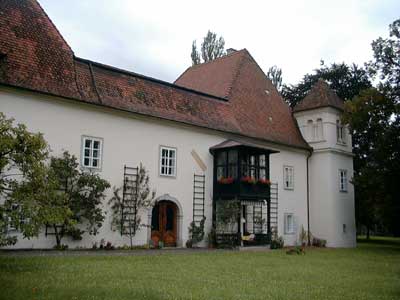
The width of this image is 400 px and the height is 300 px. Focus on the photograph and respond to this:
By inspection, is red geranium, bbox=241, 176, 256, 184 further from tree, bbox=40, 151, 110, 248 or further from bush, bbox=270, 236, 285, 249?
tree, bbox=40, 151, 110, 248

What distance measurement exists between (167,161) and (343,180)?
13.2 meters

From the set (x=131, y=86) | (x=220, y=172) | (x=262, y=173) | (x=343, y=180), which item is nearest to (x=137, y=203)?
(x=220, y=172)

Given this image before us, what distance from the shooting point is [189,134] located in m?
21.3

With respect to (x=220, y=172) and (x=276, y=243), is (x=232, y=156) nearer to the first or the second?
(x=220, y=172)

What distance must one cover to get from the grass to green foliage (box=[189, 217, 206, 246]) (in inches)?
236

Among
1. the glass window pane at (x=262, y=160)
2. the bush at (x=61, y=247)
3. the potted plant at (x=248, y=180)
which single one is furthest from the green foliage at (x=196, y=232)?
the bush at (x=61, y=247)

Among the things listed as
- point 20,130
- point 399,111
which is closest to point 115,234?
point 20,130

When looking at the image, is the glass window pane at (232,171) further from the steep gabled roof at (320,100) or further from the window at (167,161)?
the steep gabled roof at (320,100)

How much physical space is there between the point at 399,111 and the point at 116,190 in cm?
1386

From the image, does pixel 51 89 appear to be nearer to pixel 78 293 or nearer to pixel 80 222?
pixel 80 222

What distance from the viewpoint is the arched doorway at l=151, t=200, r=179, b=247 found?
19938 millimetres

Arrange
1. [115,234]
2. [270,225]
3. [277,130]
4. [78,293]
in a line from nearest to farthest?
[78,293], [115,234], [270,225], [277,130]

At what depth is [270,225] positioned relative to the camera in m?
24.3

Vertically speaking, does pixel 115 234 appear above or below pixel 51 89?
below
